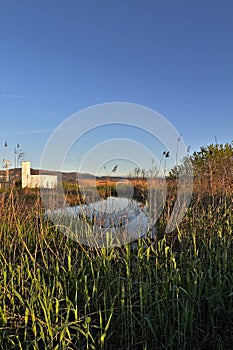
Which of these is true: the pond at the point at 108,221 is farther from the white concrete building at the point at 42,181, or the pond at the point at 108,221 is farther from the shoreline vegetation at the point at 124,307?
the white concrete building at the point at 42,181

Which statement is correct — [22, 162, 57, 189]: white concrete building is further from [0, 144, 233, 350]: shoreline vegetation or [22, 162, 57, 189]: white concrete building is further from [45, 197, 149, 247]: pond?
[0, 144, 233, 350]: shoreline vegetation

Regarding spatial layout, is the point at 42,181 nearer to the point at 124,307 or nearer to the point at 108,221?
the point at 108,221

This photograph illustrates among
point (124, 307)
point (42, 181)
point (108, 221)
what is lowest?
point (124, 307)

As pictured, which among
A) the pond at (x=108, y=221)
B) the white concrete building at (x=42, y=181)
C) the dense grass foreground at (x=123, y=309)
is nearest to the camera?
the dense grass foreground at (x=123, y=309)

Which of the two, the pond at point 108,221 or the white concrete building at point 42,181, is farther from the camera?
the white concrete building at point 42,181

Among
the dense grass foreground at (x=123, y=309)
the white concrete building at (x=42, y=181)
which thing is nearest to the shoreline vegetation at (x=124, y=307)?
the dense grass foreground at (x=123, y=309)

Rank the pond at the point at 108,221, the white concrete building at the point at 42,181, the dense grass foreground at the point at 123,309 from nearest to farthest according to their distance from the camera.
Result: 1. the dense grass foreground at the point at 123,309
2. the pond at the point at 108,221
3. the white concrete building at the point at 42,181

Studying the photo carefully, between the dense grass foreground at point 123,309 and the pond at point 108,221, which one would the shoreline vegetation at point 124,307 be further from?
the pond at point 108,221

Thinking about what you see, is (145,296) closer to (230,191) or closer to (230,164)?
(230,191)

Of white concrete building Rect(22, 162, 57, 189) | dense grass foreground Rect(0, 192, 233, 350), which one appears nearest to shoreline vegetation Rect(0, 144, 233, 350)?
dense grass foreground Rect(0, 192, 233, 350)

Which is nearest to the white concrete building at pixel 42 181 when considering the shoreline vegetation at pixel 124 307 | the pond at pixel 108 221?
the pond at pixel 108 221

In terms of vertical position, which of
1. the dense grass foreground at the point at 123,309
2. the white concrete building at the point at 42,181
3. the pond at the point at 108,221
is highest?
the white concrete building at the point at 42,181

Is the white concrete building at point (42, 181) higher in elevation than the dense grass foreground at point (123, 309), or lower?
higher

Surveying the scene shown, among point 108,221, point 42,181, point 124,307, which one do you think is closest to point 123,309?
point 124,307
